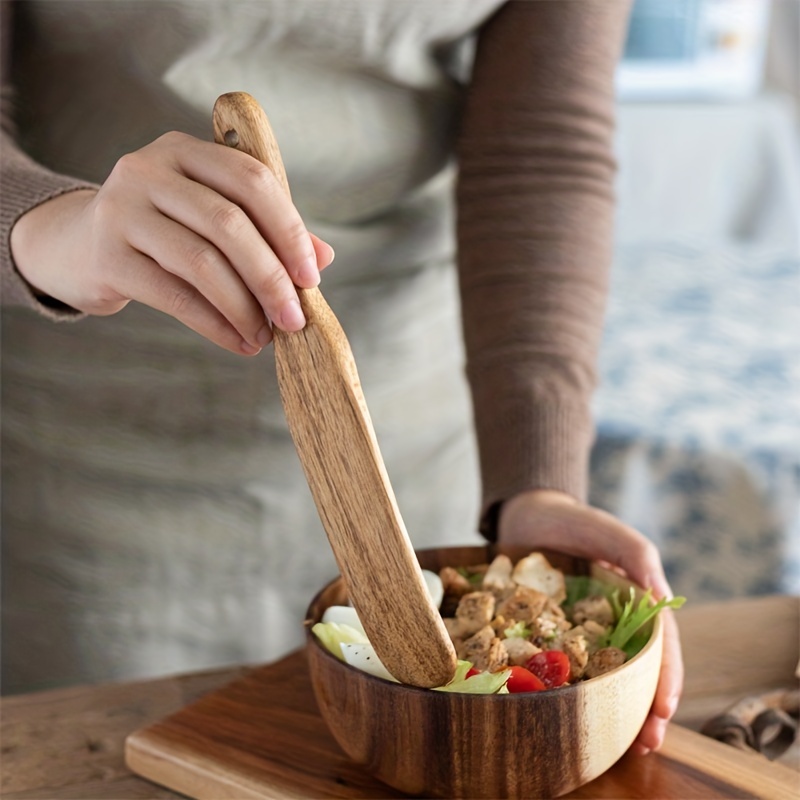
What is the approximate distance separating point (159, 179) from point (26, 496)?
24.7 inches

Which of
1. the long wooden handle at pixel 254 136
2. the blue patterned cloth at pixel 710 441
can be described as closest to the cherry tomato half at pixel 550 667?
the long wooden handle at pixel 254 136

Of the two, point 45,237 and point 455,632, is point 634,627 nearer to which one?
point 455,632

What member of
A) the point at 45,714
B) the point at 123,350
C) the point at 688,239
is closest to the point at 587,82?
the point at 123,350

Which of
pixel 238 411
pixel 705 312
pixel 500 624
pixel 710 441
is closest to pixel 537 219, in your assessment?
pixel 238 411

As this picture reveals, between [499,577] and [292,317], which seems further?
[499,577]

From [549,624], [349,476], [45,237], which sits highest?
[45,237]

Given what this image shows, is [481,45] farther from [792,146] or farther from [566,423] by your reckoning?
[792,146]

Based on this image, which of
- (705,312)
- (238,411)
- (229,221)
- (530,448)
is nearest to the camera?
Answer: (229,221)

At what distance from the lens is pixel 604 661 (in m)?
0.64

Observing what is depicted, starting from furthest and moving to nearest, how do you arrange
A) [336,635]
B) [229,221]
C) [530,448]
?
[530,448] → [336,635] → [229,221]

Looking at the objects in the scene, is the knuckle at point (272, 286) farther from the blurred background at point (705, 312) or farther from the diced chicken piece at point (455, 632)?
the blurred background at point (705, 312)

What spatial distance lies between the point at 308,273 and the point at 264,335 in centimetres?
5

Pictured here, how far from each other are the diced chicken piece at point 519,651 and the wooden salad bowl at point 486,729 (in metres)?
0.06

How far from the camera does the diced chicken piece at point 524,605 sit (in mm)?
673
